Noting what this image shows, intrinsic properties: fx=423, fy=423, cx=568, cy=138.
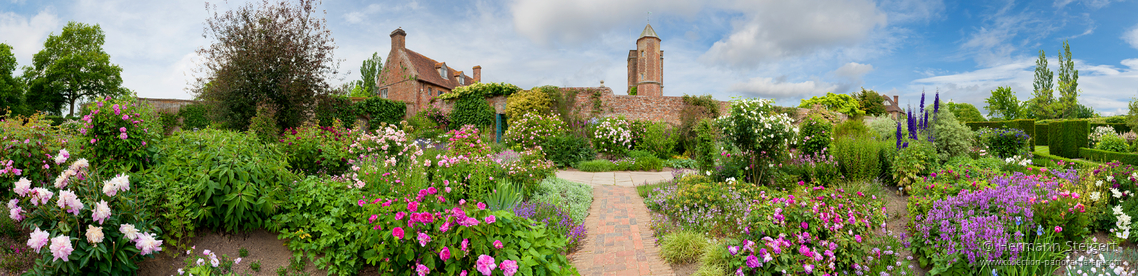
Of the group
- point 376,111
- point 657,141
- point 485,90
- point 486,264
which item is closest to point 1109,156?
point 657,141

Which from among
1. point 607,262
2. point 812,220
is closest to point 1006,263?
point 812,220

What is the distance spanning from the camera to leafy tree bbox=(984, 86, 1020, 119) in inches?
1150

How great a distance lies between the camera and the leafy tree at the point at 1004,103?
95.8 ft

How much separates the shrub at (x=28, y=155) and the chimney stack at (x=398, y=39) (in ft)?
64.9

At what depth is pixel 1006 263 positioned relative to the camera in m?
2.66

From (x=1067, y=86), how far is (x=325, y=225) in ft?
122

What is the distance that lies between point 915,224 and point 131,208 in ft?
18.1

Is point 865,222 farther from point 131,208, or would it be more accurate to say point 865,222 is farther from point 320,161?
point 320,161

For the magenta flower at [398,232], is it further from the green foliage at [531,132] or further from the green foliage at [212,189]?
the green foliage at [531,132]

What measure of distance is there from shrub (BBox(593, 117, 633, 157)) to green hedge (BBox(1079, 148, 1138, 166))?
814 cm

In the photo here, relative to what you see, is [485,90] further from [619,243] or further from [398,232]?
[398,232]

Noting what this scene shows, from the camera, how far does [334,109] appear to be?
13.2m

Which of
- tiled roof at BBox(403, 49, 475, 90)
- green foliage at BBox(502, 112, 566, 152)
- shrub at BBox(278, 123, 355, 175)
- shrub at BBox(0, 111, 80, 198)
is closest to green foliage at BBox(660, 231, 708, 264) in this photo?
shrub at BBox(278, 123, 355, 175)

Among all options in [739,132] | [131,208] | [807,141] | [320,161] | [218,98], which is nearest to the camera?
[131,208]
